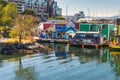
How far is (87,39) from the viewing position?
58.2m

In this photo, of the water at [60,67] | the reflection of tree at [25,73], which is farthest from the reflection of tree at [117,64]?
the reflection of tree at [25,73]

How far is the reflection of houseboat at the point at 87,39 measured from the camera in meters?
57.8

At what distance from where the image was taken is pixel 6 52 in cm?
4350

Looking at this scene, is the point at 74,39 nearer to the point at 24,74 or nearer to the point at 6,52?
the point at 6,52

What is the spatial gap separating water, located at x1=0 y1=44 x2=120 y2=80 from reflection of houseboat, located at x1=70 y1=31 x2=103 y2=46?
11.1m

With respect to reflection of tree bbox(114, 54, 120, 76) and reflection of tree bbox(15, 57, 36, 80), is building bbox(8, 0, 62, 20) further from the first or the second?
reflection of tree bbox(15, 57, 36, 80)

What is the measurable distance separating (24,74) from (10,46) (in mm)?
14915

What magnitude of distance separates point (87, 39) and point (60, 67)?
77.8 ft

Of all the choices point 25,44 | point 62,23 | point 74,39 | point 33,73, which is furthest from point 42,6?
point 33,73

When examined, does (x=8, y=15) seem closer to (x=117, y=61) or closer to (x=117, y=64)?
(x=117, y=61)

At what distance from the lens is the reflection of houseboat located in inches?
2275

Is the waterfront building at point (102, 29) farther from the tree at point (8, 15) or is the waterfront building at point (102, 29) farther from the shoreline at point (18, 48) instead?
the shoreline at point (18, 48)

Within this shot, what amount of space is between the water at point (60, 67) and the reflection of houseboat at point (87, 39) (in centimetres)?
1111

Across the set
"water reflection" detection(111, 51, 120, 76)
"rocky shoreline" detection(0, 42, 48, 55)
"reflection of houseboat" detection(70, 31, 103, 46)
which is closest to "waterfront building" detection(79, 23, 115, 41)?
"reflection of houseboat" detection(70, 31, 103, 46)
